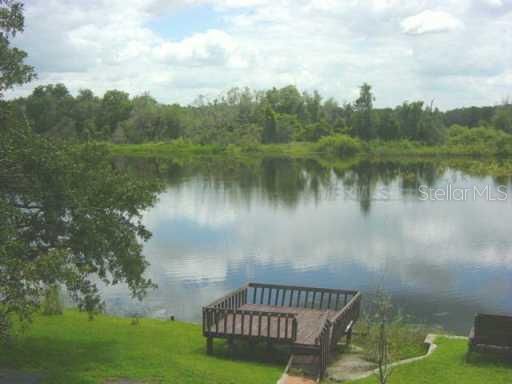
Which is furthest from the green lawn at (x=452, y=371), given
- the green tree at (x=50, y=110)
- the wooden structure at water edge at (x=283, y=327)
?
the green tree at (x=50, y=110)

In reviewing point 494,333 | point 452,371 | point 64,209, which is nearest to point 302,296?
point 494,333

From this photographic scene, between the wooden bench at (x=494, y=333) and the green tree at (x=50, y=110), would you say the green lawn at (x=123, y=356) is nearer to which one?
the wooden bench at (x=494, y=333)

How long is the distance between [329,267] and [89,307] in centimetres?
1462

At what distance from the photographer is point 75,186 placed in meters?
12.7

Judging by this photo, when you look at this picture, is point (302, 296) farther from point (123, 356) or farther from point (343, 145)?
point (343, 145)

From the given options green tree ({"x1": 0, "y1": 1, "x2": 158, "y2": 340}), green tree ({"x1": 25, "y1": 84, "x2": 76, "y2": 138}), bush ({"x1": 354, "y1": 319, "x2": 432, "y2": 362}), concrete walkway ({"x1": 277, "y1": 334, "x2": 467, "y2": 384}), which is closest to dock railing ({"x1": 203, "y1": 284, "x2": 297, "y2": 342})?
concrete walkway ({"x1": 277, "y1": 334, "x2": 467, "y2": 384})

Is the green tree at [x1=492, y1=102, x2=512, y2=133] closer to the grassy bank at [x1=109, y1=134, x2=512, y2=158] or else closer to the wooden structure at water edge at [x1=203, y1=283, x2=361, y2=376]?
the grassy bank at [x1=109, y1=134, x2=512, y2=158]

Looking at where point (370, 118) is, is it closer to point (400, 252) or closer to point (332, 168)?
point (332, 168)

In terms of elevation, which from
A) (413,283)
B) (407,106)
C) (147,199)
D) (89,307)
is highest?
(407,106)

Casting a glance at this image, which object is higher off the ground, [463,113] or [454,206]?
[463,113]

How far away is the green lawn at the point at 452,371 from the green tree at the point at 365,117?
3942 inches

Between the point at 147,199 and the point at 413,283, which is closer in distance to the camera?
the point at 147,199

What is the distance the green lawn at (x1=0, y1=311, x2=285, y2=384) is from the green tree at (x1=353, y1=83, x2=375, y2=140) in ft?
322

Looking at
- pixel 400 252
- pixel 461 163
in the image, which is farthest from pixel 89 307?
pixel 461 163
